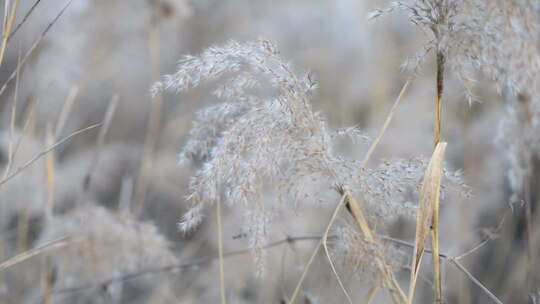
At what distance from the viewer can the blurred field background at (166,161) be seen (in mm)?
1615

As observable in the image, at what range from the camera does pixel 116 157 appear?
318 cm

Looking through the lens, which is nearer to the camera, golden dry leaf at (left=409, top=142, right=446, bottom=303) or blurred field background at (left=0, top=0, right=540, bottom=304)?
golden dry leaf at (left=409, top=142, right=446, bottom=303)

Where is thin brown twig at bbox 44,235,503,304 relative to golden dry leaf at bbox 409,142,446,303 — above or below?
below

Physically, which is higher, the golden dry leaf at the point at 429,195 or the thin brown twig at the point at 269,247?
the golden dry leaf at the point at 429,195

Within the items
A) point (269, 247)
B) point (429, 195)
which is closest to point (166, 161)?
point (269, 247)

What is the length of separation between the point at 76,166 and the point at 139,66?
1521mm

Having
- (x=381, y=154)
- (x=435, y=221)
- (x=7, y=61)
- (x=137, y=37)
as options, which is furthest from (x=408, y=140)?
(x=7, y=61)

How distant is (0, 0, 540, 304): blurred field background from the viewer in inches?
63.6

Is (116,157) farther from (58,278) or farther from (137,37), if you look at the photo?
(58,278)

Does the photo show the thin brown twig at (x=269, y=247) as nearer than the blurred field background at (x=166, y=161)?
Yes

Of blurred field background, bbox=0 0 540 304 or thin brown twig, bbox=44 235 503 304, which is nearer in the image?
thin brown twig, bbox=44 235 503 304

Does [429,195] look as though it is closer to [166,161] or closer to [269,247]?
[269,247]

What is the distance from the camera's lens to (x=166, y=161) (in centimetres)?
285

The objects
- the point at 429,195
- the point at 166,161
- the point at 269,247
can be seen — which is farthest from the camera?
the point at 166,161
